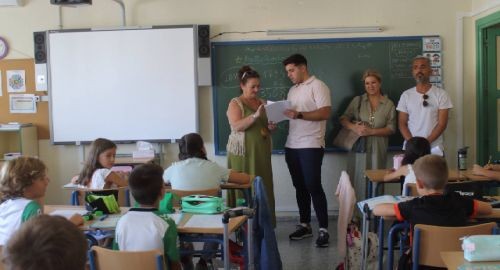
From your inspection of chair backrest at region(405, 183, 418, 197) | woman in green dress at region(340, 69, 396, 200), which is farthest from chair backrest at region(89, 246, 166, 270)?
woman in green dress at region(340, 69, 396, 200)

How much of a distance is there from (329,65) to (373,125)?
0.88m

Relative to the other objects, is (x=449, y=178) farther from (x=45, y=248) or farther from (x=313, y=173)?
(x=45, y=248)

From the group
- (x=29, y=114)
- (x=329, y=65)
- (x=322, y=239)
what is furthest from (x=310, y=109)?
(x=29, y=114)

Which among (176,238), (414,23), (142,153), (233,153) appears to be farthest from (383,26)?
(176,238)

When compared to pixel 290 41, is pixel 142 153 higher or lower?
lower

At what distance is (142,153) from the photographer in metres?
5.84

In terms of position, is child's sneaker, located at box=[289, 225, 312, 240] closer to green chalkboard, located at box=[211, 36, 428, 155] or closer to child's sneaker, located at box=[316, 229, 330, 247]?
child's sneaker, located at box=[316, 229, 330, 247]

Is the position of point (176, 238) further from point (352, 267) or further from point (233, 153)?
point (233, 153)

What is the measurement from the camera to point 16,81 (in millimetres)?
6098

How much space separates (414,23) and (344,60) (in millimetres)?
842

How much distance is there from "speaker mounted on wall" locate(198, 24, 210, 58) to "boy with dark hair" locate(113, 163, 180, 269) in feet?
10.6

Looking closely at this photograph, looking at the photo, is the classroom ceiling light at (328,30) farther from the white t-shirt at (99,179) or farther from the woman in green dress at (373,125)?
the white t-shirt at (99,179)

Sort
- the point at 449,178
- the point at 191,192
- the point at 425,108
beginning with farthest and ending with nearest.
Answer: the point at 425,108, the point at 449,178, the point at 191,192

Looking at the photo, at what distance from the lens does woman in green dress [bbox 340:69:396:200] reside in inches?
209
